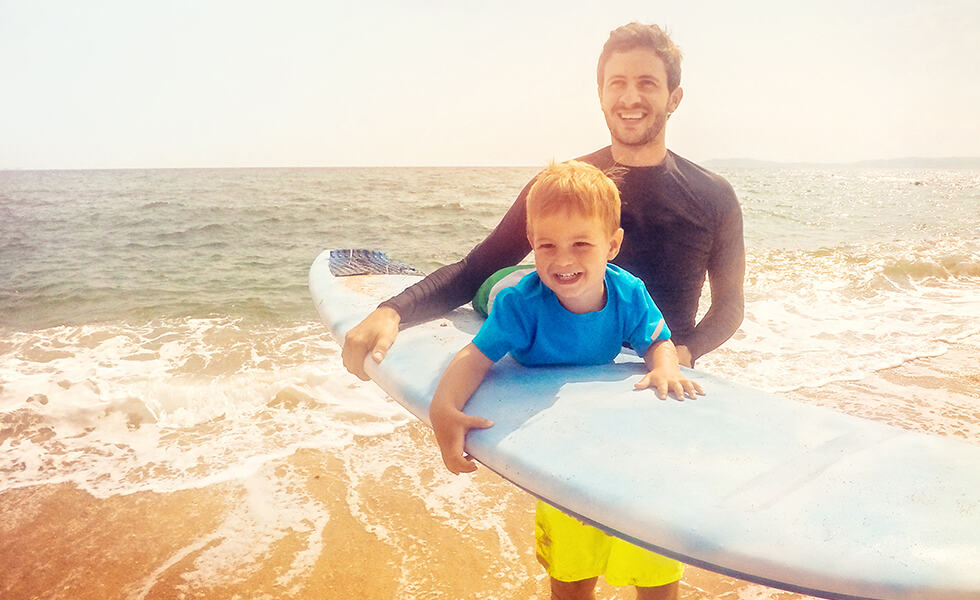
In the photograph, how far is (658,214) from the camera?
7.30 feet

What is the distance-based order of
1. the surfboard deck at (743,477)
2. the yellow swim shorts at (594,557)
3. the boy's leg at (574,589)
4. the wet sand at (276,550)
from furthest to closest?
the wet sand at (276,550)
the boy's leg at (574,589)
the yellow swim shorts at (594,557)
the surfboard deck at (743,477)

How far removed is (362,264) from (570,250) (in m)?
2.51

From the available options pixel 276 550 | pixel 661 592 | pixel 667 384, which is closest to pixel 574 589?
pixel 661 592

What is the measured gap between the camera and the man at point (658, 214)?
86.2 inches

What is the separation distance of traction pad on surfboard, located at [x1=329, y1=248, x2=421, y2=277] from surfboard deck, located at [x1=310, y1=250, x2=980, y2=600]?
5.73ft

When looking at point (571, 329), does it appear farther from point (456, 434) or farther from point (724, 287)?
point (724, 287)

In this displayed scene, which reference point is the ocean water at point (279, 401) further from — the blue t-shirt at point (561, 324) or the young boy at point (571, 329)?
the blue t-shirt at point (561, 324)

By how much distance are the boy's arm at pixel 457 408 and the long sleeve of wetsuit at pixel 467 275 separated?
2.37 ft

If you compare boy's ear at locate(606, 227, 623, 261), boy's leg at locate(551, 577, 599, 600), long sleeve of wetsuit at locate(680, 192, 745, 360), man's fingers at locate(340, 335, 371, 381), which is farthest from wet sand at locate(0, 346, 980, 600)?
boy's ear at locate(606, 227, 623, 261)

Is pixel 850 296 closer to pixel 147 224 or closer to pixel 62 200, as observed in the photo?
pixel 147 224

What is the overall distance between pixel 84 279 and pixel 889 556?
40.2 ft

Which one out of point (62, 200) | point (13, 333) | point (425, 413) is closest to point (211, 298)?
point (13, 333)

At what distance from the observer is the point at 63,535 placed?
3330mm

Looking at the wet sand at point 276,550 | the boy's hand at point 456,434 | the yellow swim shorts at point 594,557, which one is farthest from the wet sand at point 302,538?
the boy's hand at point 456,434
